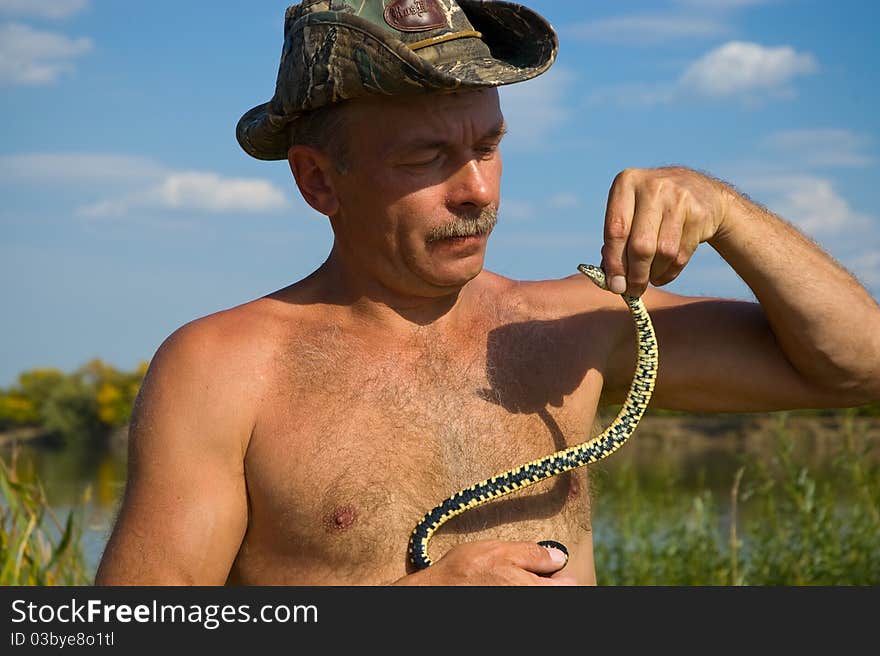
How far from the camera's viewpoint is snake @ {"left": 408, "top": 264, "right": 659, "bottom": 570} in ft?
9.62

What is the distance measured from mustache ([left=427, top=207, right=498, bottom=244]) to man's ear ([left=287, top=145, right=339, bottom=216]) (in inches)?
17.1

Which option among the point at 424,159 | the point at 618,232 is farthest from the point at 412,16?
the point at 618,232

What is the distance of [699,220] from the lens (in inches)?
111

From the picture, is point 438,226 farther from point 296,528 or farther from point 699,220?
point 296,528

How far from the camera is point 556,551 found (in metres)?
2.85

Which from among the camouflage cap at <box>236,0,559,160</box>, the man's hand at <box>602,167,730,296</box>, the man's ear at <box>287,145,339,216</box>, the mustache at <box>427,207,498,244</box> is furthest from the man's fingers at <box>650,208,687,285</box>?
the man's ear at <box>287,145,339,216</box>

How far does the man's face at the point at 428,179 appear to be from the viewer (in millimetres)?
2967

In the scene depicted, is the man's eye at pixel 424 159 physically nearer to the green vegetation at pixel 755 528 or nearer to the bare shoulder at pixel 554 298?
the bare shoulder at pixel 554 298

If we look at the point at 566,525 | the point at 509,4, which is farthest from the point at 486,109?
the point at 566,525

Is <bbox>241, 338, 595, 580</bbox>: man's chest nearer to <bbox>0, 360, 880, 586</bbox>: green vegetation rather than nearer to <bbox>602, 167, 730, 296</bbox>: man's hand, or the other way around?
<bbox>602, 167, 730, 296</bbox>: man's hand

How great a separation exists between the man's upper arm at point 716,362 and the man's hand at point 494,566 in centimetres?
78

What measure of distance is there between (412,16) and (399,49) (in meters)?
0.24

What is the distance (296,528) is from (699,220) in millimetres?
1358

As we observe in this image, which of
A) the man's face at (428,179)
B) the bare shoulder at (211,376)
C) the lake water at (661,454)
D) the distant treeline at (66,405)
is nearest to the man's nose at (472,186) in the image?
the man's face at (428,179)
